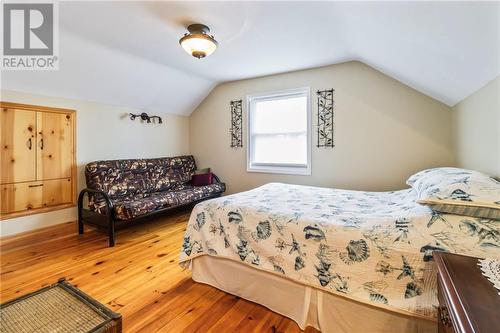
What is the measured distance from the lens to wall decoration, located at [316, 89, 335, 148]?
3.52 meters

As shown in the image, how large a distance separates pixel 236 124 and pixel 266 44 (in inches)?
69.4

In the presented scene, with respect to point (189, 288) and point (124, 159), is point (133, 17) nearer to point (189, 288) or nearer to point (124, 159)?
point (124, 159)

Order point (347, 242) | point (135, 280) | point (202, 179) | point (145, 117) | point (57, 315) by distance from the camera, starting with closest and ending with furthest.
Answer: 1. point (57, 315)
2. point (347, 242)
3. point (135, 280)
4. point (145, 117)
5. point (202, 179)

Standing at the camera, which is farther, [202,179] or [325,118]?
[202,179]

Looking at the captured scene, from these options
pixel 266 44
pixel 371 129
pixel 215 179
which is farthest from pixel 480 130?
pixel 215 179

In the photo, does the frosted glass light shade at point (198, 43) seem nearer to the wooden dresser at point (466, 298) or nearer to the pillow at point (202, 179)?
the pillow at point (202, 179)

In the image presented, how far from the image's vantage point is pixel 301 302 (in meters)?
1.59

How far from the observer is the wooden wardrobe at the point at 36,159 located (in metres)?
2.87

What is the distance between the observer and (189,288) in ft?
6.52

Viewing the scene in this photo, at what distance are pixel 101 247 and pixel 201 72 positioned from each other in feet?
9.42

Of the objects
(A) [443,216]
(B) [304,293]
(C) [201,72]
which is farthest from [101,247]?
(A) [443,216]

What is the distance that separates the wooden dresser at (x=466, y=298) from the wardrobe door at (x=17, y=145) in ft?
13.7

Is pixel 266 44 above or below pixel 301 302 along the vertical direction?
above

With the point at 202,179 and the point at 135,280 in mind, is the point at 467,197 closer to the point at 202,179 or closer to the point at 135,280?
the point at 135,280
